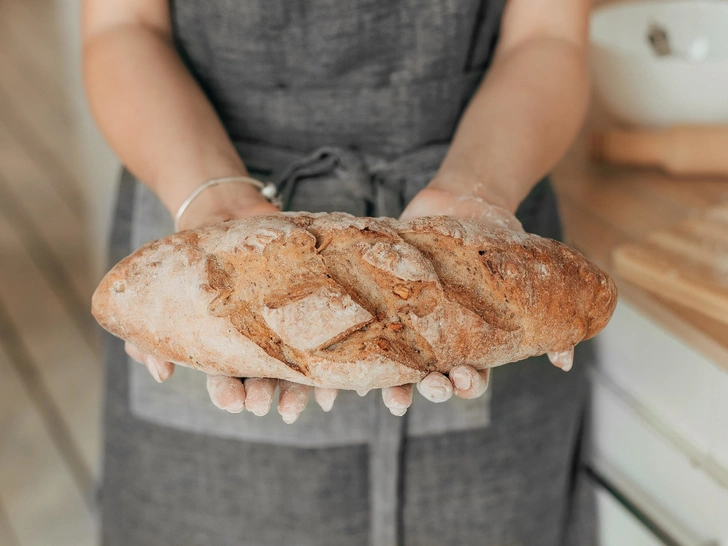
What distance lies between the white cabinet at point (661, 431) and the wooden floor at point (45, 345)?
4.92 ft

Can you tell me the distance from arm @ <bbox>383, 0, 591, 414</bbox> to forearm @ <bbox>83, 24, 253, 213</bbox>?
10.9 inches

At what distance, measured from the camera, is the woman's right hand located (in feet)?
2.27

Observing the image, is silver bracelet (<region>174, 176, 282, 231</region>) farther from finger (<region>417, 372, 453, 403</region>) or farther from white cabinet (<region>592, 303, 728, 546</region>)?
white cabinet (<region>592, 303, 728, 546</region>)

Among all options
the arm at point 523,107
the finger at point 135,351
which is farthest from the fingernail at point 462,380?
the finger at point 135,351

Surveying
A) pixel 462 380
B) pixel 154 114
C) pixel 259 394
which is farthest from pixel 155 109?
pixel 462 380

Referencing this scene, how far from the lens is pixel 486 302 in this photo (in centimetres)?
75

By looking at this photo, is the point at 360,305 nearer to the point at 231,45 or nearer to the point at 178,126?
the point at 178,126

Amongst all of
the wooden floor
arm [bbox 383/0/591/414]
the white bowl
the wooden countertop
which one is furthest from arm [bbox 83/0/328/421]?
the wooden floor

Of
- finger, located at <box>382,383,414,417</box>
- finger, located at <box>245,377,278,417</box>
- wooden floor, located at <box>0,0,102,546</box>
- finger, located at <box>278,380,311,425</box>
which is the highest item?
finger, located at <box>382,383,414,417</box>

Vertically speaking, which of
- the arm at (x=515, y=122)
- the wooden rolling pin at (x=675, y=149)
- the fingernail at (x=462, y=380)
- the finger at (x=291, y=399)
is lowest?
the wooden rolling pin at (x=675, y=149)

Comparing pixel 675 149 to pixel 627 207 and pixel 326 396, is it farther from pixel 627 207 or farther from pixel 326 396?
pixel 326 396

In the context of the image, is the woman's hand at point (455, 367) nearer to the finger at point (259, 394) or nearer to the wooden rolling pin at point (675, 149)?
the finger at point (259, 394)

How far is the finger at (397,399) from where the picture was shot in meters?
0.68

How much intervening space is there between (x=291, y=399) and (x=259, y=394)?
3cm
